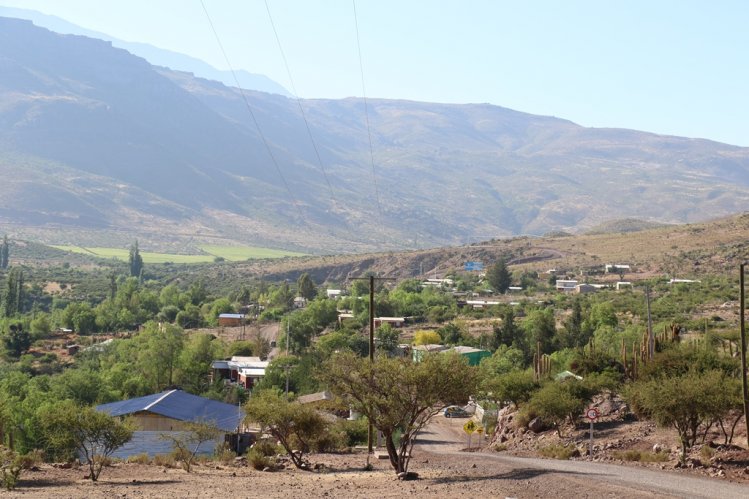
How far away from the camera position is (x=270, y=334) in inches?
3984

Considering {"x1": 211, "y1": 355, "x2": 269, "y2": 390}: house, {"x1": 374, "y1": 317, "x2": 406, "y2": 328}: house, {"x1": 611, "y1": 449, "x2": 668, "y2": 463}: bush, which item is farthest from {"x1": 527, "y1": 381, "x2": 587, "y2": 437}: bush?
{"x1": 374, "y1": 317, "x2": 406, "y2": 328}: house

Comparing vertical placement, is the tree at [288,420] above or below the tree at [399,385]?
below

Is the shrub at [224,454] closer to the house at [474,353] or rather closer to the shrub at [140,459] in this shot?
the shrub at [140,459]

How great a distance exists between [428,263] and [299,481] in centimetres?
14822

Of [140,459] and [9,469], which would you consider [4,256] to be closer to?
[140,459]

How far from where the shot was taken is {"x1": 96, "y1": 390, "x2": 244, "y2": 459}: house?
44.5 metres

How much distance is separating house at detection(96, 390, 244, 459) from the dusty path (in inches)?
464

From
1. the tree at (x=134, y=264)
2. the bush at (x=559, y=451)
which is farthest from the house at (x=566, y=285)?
the bush at (x=559, y=451)

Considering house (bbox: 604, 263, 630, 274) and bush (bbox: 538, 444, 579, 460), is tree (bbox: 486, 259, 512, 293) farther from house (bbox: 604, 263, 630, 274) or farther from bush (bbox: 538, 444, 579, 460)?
bush (bbox: 538, 444, 579, 460)

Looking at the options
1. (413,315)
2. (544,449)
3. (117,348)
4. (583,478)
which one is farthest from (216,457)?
(413,315)

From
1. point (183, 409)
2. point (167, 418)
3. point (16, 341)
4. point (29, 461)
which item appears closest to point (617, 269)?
point (16, 341)

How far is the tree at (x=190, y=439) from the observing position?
3941cm

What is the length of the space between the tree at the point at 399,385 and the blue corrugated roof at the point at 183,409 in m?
14.7

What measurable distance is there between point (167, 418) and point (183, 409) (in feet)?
5.34
